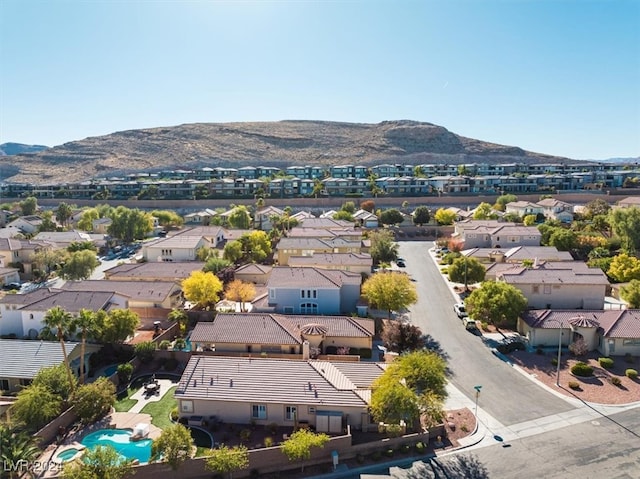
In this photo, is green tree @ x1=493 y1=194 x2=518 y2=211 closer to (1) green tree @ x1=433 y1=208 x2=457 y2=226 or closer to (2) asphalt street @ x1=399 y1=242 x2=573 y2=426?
(1) green tree @ x1=433 y1=208 x2=457 y2=226

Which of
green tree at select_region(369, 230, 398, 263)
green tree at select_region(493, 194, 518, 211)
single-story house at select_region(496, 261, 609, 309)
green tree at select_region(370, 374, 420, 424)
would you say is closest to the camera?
green tree at select_region(370, 374, 420, 424)

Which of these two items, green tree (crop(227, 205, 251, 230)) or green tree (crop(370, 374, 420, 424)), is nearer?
green tree (crop(370, 374, 420, 424))

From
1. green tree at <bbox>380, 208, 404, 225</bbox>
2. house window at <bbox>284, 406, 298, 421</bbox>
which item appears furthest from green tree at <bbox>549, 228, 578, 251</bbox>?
house window at <bbox>284, 406, 298, 421</bbox>

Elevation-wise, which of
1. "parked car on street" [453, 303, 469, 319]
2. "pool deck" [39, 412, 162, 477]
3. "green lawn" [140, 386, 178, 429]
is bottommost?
"pool deck" [39, 412, 162, 477]

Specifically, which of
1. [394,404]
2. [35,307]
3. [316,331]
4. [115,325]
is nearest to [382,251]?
[316,331]

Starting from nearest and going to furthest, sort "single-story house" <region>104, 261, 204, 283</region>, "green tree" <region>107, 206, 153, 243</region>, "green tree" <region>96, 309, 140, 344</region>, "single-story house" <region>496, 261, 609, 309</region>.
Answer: "green tree" <region>96, 309, 140, 344</region>, "single-story house" <region>496, 261, 609, 309</region>, "single-story house" <region>104, 261, 204, 283</region>, "green tree" <region>107, 206, 153, 243</region>

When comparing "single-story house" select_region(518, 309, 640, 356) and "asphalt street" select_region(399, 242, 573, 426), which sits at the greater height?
"single-story house" select_region(518, 309, 640, 356)

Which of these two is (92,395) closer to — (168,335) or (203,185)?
(168,335)

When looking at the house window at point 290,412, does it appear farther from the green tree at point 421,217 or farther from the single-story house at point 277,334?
the green tree at point 421,217
